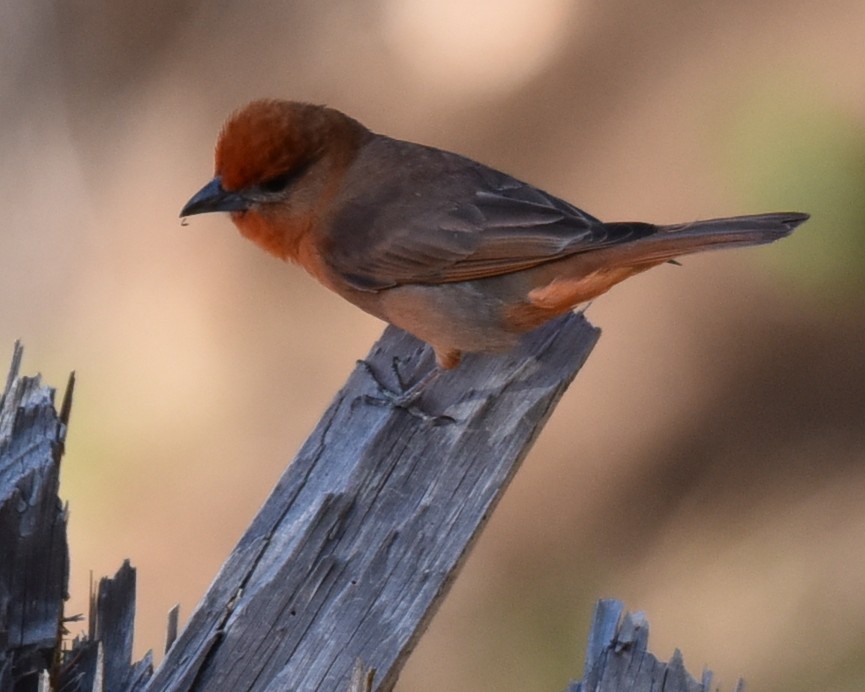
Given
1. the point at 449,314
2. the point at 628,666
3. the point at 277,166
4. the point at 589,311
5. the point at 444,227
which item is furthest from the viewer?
the point at 589,311

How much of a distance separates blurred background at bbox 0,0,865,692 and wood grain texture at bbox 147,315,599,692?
2584 mm

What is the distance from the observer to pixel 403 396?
3.49 m

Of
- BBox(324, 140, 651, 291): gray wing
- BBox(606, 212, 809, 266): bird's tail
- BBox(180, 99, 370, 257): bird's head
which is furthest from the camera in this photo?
BBox(324, 140, 651, 291): gray wing

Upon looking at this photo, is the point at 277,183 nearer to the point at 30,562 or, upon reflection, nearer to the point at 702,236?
the point at 702,236

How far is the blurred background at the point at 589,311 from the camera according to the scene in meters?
5.89

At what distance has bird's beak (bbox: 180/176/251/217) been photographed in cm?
456

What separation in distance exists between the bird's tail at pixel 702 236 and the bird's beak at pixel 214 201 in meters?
1.33

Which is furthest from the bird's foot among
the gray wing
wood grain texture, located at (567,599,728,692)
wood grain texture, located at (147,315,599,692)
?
the gray wing

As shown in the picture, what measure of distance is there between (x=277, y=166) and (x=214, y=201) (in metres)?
0.29

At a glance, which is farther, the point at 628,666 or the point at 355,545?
the point at 355,545

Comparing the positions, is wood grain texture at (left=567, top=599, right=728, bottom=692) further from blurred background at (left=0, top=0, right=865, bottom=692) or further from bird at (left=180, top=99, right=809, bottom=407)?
blurred background at (left=0, top=0, right=865, bottom=692)

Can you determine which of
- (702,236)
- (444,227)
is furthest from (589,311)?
(702,236)

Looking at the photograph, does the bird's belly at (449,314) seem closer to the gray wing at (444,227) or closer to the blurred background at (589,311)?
the gray wing at (444,227)

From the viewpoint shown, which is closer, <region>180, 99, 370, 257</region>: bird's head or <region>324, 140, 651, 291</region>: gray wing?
<region>180, 99, 370, 257</region>: bird's head
